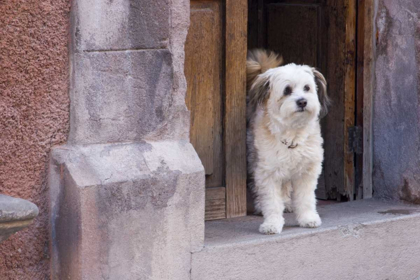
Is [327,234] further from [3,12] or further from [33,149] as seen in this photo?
[3,12]

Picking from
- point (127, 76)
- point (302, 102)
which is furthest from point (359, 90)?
point (127, 76)

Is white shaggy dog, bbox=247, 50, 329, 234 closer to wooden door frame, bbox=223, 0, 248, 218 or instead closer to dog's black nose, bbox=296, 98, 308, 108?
dog's black nose, bbox=296, 98, 308, 108

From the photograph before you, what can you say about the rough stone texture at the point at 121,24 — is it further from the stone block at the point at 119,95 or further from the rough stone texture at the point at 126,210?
the rough stone texture at the point at 126,210

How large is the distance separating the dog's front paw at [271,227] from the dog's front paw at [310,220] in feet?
0.63

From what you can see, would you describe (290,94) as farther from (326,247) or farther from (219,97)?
(326,247)

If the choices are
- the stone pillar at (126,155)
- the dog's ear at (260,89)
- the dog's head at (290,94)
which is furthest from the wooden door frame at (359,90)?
the stone pillar at (126,155)

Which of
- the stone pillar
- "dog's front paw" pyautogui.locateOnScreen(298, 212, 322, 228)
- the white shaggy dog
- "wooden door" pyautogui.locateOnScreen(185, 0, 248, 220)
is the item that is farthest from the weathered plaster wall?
"dog's front paw" pyautogui.locateOnScreen(298, 212, 322, 228)

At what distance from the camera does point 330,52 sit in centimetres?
589

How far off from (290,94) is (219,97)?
1.64 ft

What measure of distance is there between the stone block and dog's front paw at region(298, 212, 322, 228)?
1.26 meters

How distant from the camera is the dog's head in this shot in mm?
4609

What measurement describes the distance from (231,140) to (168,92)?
3.85ft

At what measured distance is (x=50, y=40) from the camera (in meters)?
3.63

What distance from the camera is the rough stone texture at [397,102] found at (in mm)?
5148
